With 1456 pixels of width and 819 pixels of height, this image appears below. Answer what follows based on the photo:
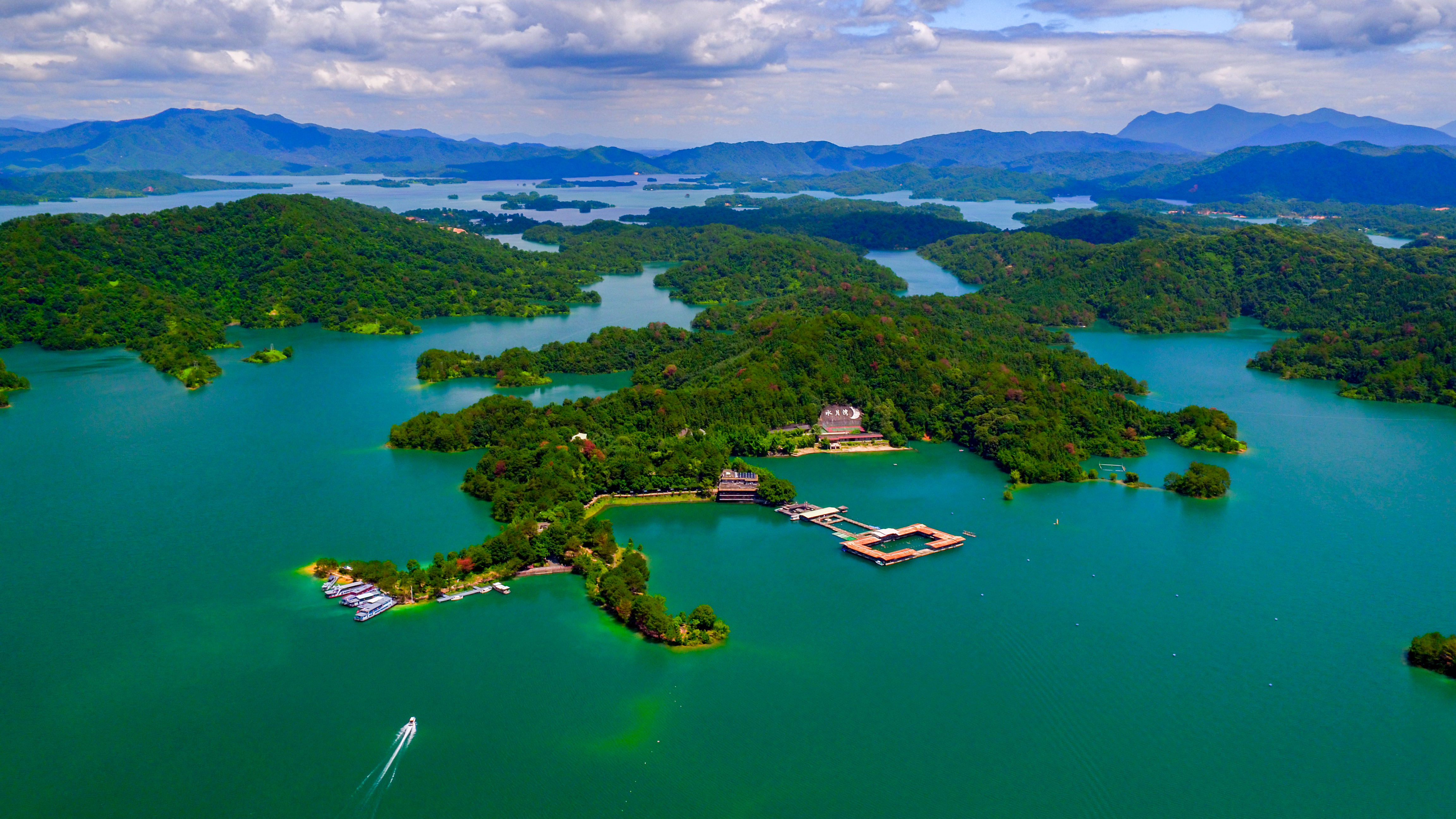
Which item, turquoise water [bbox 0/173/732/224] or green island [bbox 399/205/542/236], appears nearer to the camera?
green island [bbox 399/205/542/236]

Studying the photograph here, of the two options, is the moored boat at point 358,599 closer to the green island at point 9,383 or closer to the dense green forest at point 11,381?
the green island at point 9,383

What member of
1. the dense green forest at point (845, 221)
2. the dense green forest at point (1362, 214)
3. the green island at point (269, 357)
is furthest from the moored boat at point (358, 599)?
the dense green forest at point (1362, 214)

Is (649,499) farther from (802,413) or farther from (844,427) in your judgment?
(844,427)

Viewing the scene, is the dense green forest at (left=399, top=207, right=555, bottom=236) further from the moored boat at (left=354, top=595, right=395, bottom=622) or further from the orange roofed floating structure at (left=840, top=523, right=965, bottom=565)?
the moored boat at (left=354, top=595, right=395, bottom=622)

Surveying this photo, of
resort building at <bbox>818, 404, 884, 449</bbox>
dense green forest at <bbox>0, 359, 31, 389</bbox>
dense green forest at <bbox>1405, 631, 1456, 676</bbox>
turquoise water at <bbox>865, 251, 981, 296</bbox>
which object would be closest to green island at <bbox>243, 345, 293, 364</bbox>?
dense green forest at <bbox>0, 359, 31, 389</bbox>

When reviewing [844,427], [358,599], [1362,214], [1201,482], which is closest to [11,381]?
[358,599]
